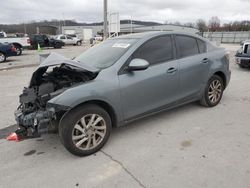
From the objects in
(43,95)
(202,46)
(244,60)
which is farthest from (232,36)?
(43,95)

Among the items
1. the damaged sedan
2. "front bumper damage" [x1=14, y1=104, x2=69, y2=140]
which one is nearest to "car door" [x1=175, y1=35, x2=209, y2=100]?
the damaged sedan

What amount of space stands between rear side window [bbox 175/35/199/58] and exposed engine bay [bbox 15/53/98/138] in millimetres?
1782

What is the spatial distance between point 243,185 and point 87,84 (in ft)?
7.17

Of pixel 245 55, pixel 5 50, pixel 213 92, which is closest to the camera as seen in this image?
pixel 213 92

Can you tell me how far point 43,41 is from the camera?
1061 inches

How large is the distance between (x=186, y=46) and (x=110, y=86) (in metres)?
1.91

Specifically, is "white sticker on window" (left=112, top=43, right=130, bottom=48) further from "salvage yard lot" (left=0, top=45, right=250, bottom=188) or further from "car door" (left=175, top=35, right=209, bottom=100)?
"salvage yard lot" (left=0, top=45, right=250, bottom=188)

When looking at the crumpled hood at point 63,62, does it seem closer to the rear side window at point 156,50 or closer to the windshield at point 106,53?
the windshield at point 106,53

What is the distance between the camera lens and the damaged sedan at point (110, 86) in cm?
302

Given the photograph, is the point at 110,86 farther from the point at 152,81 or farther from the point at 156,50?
the point at 156,50

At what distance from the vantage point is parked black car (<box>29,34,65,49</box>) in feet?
86.3

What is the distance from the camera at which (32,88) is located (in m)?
3.65

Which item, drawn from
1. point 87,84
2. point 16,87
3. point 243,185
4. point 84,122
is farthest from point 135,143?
point 16,87

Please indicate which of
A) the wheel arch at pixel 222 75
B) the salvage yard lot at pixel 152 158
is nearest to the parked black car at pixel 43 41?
the salvage yard lot at pixel 152 158
